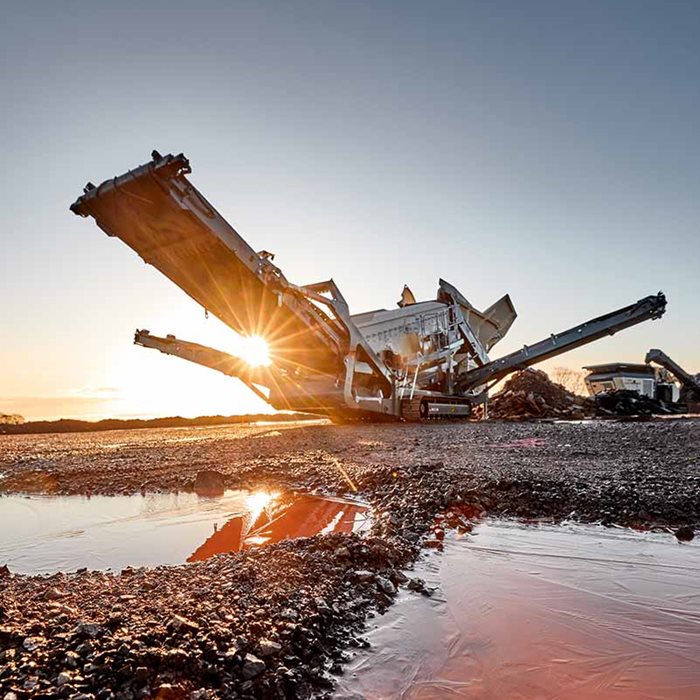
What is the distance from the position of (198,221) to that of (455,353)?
10800 mm

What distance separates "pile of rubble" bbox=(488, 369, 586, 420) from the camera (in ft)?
57.8

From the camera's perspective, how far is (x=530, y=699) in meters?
1.37

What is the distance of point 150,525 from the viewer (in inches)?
137

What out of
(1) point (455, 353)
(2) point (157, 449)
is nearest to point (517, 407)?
(1) point (455, 353)

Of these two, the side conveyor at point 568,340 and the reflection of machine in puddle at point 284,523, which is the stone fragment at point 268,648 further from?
the side conveyor at point 568,340

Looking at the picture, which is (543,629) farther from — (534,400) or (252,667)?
(534,400)

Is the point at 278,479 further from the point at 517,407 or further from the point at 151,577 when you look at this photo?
the point at 517,407

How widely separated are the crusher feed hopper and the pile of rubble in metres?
1.84

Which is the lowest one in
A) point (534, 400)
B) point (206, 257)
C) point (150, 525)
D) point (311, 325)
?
point (150, 525)

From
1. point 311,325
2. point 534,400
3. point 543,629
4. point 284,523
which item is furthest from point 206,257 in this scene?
point 534,400

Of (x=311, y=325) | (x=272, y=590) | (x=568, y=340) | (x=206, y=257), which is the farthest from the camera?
(x=568, y=340)

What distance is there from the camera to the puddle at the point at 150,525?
110 inches

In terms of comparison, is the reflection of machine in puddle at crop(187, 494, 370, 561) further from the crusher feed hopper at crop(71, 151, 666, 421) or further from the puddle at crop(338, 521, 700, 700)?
the crusher feed hopper at crop(71, 151, 666, 421)

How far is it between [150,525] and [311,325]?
23.9 ft
